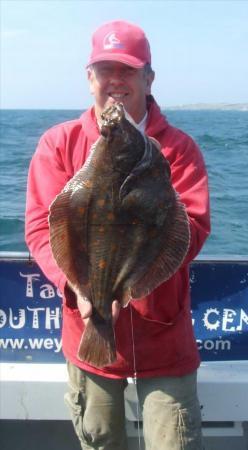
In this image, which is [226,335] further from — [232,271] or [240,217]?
[240,217]

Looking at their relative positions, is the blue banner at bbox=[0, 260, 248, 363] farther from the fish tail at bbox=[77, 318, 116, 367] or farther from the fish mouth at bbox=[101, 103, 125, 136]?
the fish mouth at bbox=[101, 103, 125, 136]

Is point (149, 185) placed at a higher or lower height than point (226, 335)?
→ higher

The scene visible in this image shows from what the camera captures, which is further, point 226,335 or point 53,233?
point 226,335

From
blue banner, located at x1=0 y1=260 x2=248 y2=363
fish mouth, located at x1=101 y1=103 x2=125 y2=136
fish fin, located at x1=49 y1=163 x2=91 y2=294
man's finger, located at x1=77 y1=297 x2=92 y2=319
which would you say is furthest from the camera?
blue banner, located at x1=0 y1=260 x2=248 y2=363

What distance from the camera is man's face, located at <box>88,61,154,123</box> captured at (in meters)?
2.68

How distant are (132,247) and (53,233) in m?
0.33

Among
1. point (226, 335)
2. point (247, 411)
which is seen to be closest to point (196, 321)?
point (226, 335)

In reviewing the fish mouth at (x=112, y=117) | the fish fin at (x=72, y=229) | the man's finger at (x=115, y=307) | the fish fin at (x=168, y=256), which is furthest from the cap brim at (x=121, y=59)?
the man's finger at (x=115, y=307)

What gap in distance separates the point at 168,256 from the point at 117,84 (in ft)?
2.79

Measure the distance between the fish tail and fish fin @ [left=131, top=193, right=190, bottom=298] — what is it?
0.22 metres

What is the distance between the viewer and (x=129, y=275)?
7.96 feet

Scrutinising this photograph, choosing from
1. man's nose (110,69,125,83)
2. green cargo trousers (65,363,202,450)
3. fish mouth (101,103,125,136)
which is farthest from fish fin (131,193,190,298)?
man's nose (110,69,125,83)

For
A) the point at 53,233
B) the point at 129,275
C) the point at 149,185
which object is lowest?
the point at 129,275

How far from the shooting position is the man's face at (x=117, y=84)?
8.78 feet
